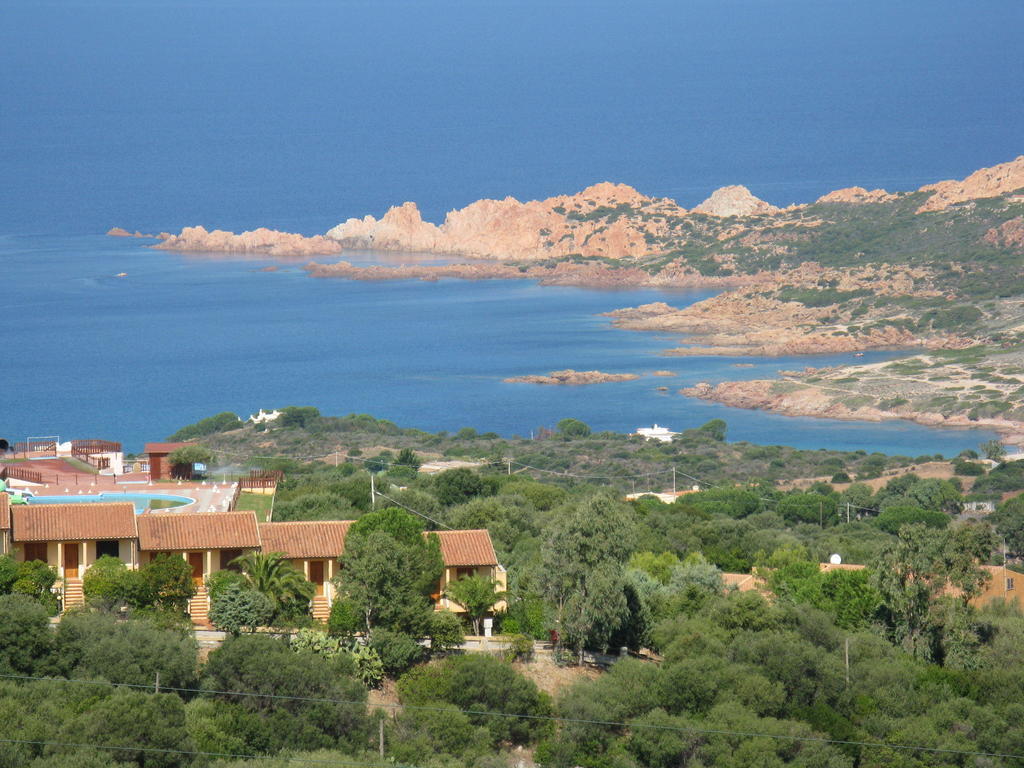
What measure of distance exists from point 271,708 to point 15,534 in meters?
4.96

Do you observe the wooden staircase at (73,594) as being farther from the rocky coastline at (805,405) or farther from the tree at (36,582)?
the rocky coastline at (805,405)

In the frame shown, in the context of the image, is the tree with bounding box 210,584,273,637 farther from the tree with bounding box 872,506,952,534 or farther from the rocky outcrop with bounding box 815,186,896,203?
the rocky outcrop with bounding box 815,186,896,203

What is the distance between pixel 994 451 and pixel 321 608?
143 feet

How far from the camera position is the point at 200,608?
26.5 meters

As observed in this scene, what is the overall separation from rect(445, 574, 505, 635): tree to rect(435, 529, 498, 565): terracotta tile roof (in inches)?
23.1

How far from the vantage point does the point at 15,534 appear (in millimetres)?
26359

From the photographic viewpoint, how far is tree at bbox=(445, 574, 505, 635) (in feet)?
89.6

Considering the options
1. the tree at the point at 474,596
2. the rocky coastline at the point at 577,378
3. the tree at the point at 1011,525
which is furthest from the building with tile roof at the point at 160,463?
the rocky coastline at the point at 577,378

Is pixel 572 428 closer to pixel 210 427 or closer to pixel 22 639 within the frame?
pixel 210 427

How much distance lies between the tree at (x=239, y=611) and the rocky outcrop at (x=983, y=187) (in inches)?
3990

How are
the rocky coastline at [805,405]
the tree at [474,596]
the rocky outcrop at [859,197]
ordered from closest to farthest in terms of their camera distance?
the tree at [474,596]
the rocky coastline at [805,405]
the rocky outcrop at [859,197]

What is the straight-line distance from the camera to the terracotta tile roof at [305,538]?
90.3 feet

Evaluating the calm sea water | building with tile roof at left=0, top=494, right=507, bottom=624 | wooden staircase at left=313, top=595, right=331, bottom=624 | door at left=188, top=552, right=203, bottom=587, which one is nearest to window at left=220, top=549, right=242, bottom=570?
building with tile roof at left=0, top=494, right=507, bottom=624

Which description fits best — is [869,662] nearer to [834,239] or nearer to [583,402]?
[583,402]
